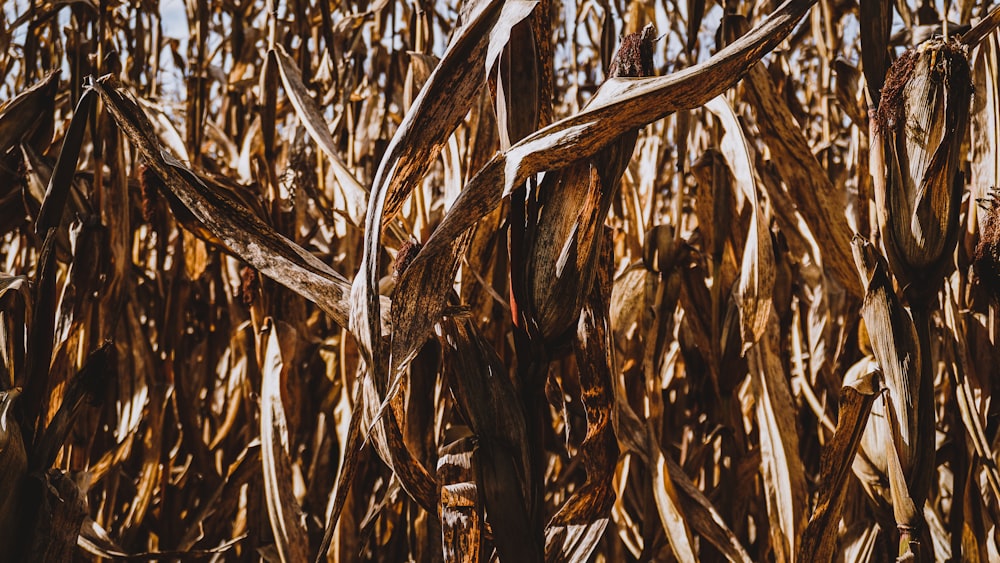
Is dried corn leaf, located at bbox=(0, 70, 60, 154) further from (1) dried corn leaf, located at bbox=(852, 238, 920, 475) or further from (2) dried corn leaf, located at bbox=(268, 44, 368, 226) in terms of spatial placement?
(1) dried corn leaf, located at bbox=(852, 238, 920, 475)

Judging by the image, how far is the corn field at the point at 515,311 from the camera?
21.2 inches

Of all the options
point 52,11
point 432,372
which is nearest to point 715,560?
point 432,372

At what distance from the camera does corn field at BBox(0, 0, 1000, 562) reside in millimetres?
538

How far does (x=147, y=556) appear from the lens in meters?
0.82

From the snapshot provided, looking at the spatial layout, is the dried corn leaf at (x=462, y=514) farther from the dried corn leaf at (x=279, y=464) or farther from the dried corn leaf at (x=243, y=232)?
the dried corn leaf at (x=279, y=464)

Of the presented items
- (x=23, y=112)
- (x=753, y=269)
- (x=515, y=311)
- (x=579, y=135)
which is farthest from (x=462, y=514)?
A: (x=23, y=112)

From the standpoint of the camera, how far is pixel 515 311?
1.83ft

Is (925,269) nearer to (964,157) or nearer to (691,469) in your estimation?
(691,469)

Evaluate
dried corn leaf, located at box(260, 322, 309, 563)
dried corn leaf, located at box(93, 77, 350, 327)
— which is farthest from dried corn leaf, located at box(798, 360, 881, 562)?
dried corn leaf, located at box(260, 322, 309, 563)

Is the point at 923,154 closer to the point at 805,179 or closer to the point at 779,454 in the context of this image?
the point at 805,179

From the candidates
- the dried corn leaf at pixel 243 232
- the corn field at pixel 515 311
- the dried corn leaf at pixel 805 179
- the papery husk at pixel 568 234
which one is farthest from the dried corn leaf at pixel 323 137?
the dried corn leaf at pixel 805 179

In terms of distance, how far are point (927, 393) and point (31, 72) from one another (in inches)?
55.7

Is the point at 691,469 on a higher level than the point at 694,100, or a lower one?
lower

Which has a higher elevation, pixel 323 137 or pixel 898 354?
pixel 323 137
